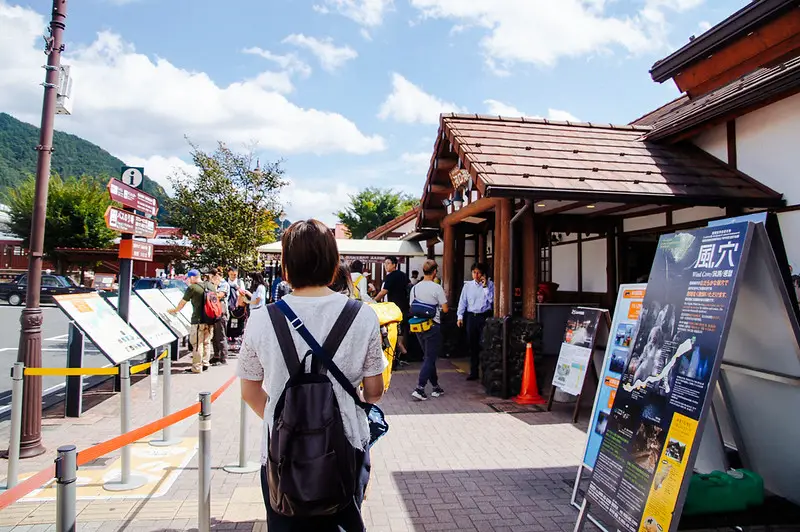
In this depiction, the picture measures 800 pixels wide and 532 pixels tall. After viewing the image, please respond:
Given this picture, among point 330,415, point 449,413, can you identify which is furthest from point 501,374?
point 330,415

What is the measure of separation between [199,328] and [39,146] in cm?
453

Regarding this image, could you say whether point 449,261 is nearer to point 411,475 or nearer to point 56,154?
point 411,475

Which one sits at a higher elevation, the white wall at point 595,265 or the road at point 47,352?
the white wall at point 595,265

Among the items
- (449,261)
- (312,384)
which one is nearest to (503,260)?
(449,261)

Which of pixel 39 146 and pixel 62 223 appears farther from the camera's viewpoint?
pixel 62 223

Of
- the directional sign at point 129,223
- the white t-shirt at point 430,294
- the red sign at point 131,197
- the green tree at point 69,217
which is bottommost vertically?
the white t-shirt at point 430,294

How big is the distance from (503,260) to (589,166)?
1.74 m

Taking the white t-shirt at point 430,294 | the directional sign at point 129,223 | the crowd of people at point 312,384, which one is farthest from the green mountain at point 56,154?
the crowd of people at point 312,384

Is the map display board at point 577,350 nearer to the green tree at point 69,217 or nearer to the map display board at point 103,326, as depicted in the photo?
the map display board at point 103,326

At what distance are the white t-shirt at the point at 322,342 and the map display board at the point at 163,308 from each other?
7.23 meters

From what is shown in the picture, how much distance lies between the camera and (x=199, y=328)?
8.69 m

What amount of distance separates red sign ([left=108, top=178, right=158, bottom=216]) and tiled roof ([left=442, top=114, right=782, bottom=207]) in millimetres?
4463

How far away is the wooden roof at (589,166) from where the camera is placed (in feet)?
20.7

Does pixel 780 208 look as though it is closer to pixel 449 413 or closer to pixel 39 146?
pixel 449 413
